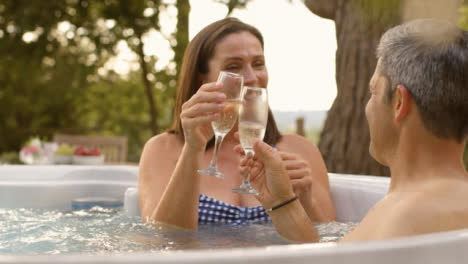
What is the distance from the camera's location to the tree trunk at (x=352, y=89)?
3.86 meters

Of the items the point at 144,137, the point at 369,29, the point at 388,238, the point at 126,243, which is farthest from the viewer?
the point at 144,137

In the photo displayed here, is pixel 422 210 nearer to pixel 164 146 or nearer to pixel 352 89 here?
pixel 164 146

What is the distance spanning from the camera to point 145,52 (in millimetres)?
7891

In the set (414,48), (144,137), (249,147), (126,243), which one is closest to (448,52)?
(414,48)

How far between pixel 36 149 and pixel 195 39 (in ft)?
9.00

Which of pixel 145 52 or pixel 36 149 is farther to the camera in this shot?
pixel 145 52

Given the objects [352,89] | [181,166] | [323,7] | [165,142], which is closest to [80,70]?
[323,7]

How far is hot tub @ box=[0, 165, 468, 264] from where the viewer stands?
986 mm

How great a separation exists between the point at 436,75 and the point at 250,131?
73 cm

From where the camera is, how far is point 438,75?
1.28m

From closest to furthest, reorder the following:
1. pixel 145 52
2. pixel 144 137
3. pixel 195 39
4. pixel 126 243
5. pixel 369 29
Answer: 1. pixel 126 243
2. pixel 195 39
3. pixel 369 29
4. pixel 145 52
5. pixel 144 137

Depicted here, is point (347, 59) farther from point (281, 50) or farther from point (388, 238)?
point (388, 238)

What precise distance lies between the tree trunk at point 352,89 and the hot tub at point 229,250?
721 millimetres

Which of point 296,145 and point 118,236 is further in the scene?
point 296,145
